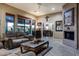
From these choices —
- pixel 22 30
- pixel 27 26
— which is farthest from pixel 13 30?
pixel 27 26

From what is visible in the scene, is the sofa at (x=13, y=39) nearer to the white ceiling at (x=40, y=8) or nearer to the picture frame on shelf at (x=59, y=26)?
the white ceiling at (x=40, y=8)

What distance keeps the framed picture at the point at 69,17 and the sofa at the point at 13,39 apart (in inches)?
94.9

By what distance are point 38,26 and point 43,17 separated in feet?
1.58

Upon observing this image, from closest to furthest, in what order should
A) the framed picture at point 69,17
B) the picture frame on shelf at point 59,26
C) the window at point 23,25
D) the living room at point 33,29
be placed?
1. the living room at point 33,29
2. the window at point 23,25
3. the picture frame on shelf at point 59,26
4. the framed picture at point 69,17

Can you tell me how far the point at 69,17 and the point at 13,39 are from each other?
3017 mm

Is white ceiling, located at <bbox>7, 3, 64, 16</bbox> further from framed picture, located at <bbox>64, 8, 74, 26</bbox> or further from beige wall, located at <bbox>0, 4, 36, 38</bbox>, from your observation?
framed picture, located at <bbox>64, 8, 74, 26</bbox>

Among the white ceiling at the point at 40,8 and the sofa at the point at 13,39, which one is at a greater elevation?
the white ceiling at the point at 40,8

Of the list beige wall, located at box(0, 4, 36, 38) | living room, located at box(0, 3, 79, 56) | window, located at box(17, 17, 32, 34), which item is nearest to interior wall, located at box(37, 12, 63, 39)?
living room, located at box(0, 3, 79, 56)

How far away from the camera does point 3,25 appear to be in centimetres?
375

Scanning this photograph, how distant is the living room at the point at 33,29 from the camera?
11.4ft

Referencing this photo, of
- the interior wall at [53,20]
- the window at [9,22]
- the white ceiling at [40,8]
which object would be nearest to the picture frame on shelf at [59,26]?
Result: the interior wall at [53,20]

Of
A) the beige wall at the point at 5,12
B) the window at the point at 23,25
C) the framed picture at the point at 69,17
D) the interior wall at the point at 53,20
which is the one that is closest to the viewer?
the beige wall at the point at 5,12

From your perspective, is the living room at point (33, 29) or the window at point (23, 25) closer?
the living room at point (33, 29)

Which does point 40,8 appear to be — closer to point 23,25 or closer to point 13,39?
point 23,25
